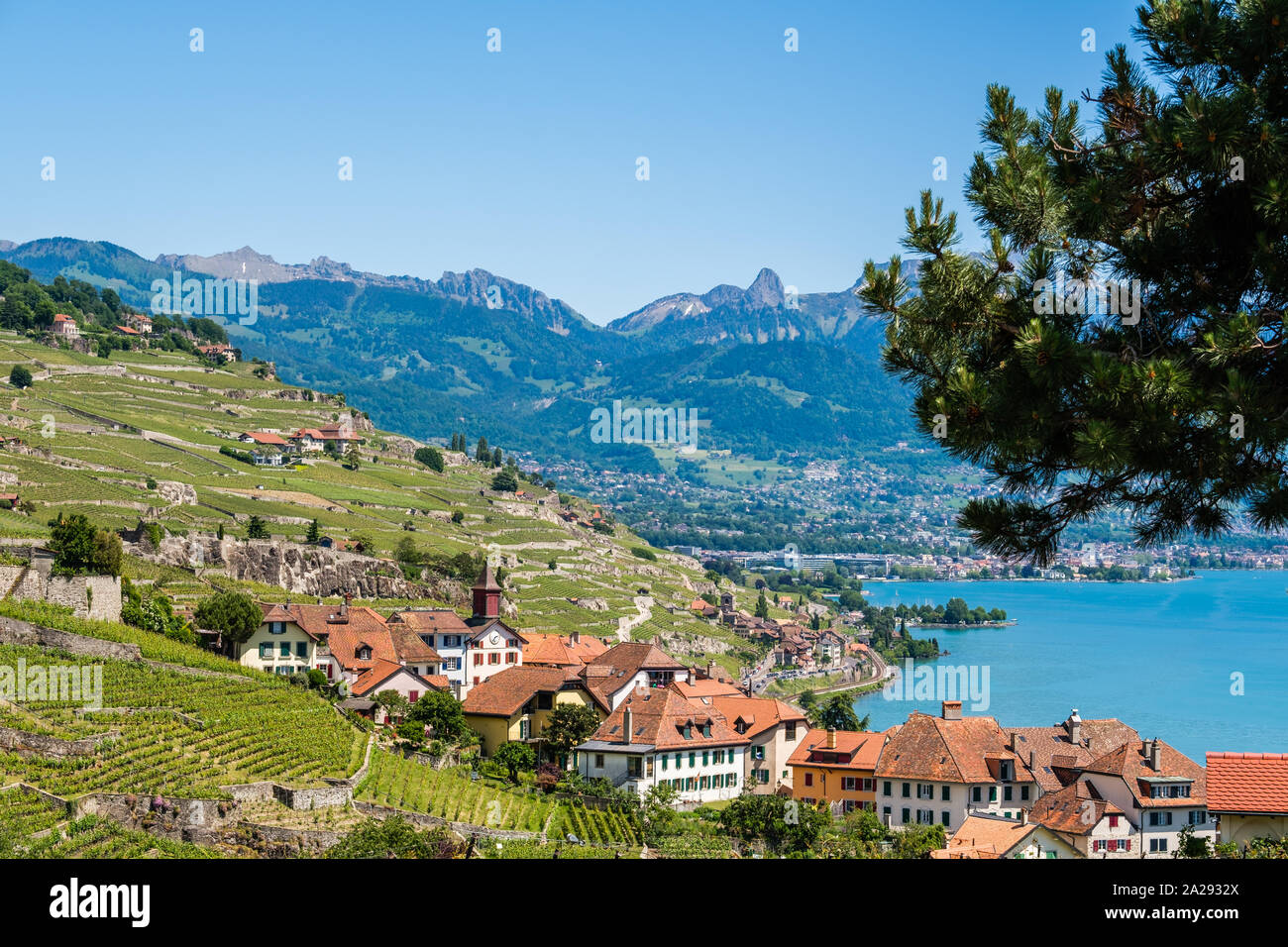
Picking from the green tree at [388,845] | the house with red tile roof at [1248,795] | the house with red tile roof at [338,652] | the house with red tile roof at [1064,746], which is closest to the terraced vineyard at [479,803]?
the green tree at [388,845]

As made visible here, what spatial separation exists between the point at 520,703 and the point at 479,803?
12.5 meters

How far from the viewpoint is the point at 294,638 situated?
49.3 metres

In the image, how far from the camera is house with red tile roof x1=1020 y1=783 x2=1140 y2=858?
36250 millimetres

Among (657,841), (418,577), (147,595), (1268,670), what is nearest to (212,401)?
(418,577)

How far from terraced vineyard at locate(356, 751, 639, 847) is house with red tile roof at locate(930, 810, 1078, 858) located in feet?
29.9

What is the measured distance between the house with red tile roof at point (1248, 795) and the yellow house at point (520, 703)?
1134 inches

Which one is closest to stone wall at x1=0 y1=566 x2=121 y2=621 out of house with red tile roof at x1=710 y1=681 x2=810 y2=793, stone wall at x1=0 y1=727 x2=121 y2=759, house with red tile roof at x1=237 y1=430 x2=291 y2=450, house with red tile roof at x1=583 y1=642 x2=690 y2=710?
stone wall at x1=0 y1=727 x2=121 y2=759

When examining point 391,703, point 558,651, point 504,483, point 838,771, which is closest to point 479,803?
point 391,703

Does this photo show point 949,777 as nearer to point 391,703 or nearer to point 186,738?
point 391,703

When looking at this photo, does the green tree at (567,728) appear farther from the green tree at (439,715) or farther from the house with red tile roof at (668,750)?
the green tree at (439,715)

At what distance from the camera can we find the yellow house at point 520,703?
4731cm

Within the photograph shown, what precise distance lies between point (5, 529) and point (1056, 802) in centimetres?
4026

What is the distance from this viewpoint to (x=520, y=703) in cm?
4753

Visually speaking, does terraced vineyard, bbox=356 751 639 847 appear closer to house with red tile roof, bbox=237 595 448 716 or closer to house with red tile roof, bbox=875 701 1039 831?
house with red tile roof, bbox=237 595 448 716
